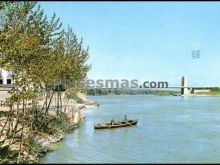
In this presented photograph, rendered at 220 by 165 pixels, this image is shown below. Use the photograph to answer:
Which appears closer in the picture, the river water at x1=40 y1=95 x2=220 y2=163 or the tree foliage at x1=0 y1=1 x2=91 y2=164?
the tree foliage at x1=0 y1=1 x2=91 y2=164

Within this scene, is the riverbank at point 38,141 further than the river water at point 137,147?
No

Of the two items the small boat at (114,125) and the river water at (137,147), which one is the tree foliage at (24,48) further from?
the small boat at (114,125)

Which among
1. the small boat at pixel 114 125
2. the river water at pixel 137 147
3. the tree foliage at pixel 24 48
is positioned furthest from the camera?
the small boat at pixel 114 125

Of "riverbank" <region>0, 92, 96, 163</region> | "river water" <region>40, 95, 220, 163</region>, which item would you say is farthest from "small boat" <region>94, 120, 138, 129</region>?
"riverbank" <region>0, 92, 96, 163</region>

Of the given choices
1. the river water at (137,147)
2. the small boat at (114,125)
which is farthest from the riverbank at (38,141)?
the small boat at (114,125)

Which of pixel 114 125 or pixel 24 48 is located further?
pixel 114 125

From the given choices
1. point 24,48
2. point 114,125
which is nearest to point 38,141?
point 24,48

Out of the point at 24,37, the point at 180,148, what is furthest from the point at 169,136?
the point at 24,37

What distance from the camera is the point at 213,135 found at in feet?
201

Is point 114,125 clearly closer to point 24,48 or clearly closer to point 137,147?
point 137,147

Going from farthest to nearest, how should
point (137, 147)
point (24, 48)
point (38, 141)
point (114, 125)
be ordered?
point (114, 125), point (137, 147), point (38, 141), point (24, 48)

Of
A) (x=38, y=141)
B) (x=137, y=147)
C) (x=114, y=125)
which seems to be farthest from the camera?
(x=114, y=125)

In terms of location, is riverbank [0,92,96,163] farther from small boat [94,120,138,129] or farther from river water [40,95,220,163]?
small boat [94,120,138,129]

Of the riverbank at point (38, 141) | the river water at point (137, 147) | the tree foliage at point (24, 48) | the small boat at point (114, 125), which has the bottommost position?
the river water at point (137, 147)
